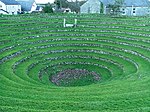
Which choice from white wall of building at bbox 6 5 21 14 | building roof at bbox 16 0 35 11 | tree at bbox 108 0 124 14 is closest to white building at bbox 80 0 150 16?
tree at bbox 108 0 124 14

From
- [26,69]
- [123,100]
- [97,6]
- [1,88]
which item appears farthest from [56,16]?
[123,100]

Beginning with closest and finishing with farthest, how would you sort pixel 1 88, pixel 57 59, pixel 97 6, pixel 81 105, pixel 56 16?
1. pixel 81 105
2. pixel 1 88
3. pixel 57 59
4. pixel 56 16
5. pixel 97 6

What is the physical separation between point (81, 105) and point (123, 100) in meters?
2.83

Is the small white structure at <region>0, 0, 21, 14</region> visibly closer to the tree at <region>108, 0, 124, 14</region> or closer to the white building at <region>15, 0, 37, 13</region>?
the white building at <region>15, 0, 37, 13</region>

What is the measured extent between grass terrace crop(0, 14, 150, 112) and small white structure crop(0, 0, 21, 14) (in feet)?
124

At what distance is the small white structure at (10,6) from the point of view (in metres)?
87.9

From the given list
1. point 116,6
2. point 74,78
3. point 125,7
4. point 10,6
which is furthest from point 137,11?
point 74,78

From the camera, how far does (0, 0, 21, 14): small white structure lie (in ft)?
288

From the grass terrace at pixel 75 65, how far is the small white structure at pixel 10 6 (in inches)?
1493

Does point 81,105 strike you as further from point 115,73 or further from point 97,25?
point 97,25

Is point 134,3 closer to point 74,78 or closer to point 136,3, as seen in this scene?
point 136,3

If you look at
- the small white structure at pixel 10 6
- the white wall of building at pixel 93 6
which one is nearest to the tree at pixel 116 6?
the white wall of building at pixel 93 6

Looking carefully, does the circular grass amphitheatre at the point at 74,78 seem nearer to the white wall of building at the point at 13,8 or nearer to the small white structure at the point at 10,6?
the small white structure at the point at 10,6

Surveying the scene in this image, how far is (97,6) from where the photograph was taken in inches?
2810
